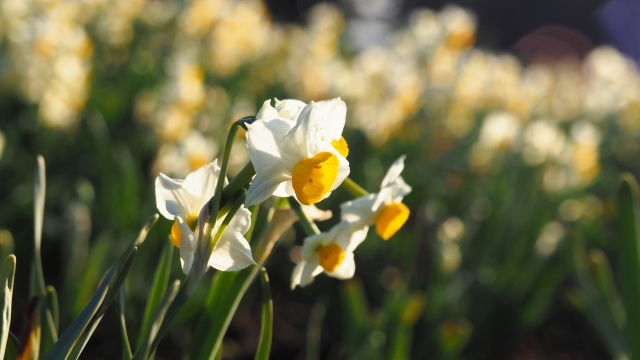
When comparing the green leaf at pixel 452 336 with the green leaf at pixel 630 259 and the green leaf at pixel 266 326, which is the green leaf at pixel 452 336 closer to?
the green leaf at pixel 630 259

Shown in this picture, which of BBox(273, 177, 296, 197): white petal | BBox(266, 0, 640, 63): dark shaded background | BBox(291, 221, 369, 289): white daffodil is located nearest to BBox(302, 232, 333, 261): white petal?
BBox(291, 221, 369, 289): white daffodil

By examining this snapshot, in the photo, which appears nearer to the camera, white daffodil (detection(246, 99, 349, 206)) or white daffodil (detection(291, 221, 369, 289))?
white daffodil (detection(246, 99, 349, 206))

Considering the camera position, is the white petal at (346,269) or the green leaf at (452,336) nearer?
the white petal at (346,269)

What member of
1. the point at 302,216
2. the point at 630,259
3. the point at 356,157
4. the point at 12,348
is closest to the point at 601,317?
the point at 630,259

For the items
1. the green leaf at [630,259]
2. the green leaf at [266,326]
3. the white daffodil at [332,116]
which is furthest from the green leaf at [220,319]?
the green leaf at [630,259]

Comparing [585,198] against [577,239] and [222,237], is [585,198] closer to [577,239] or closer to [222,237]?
[577,239]

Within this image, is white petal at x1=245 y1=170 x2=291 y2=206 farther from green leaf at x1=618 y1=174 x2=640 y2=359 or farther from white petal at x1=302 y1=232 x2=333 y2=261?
green leaf at x1=618 y1=174 x2=640 y2=359

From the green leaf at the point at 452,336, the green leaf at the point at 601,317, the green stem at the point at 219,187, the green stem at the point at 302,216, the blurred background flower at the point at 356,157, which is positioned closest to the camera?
the green stem at the point at 219,187

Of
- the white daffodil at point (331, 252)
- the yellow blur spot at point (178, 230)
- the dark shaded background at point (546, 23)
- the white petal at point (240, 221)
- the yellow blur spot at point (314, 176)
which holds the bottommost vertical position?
the dark shaded background at point (546, 23)
